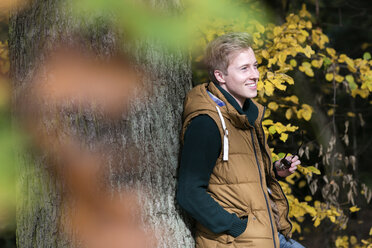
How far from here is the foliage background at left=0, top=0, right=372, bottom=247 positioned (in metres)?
3.88

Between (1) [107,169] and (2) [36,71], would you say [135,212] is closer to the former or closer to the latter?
(1) [107,169]

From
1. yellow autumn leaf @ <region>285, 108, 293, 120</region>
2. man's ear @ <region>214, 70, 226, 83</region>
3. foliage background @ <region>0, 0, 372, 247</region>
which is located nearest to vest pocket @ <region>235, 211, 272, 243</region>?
man's ear @ <region>214, 70, 226, 83</region>

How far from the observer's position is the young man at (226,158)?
2.22 metres

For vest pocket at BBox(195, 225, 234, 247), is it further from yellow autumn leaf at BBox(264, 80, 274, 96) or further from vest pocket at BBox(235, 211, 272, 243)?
yellow autumn leaf at BBox(264, 80, 274, 96)

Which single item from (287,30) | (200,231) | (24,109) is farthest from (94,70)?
(287,30)

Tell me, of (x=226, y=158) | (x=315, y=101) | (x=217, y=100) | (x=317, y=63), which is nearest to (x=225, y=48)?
(x=217, y=100)

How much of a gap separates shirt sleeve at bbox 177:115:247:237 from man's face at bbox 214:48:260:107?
36cm

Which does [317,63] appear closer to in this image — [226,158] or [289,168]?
[289,168]

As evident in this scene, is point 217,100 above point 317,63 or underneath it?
underneath

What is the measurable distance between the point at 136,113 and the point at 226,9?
28.8 inches

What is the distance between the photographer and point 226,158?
229cm

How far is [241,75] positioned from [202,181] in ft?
2.21

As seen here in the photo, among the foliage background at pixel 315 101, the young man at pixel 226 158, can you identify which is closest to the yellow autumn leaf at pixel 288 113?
the foliage background at pixel 315 101

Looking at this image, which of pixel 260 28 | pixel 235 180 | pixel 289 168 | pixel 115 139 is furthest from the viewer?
pixel 260 28
